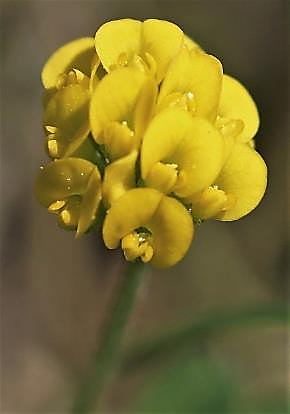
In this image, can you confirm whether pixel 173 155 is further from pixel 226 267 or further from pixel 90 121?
pixel 226 267

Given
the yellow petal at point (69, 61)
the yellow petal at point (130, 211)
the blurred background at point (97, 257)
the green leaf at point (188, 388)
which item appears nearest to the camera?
the yellow petal at point (130, 211)

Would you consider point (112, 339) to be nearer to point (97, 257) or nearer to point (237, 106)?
point (237, 106)

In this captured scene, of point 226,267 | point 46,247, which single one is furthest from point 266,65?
point 46,247

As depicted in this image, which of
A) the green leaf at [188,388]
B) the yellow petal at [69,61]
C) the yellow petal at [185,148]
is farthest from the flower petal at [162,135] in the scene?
the green leaf at [188,388]

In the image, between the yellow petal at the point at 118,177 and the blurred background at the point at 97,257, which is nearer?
the yellow petal at the point at 118,177

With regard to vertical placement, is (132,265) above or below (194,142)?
below

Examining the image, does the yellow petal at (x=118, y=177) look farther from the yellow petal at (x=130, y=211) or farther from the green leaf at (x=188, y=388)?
the green leaf at (x=188, y=388)
